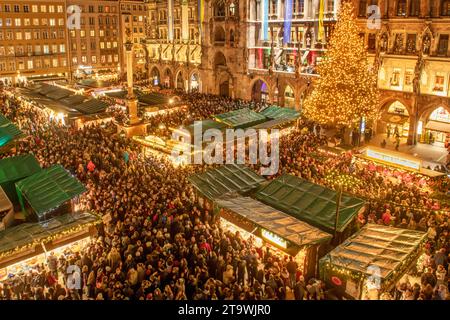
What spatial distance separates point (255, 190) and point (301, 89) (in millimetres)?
24387

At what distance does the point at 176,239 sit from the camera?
14617 millimetres

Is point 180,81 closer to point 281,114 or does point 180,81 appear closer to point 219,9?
point 219,9

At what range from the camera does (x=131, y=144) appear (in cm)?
2767

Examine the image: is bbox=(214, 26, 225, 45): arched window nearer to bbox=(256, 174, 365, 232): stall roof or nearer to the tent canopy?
the tent canopy

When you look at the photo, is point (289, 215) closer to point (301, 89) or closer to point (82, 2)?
point (301, 89)

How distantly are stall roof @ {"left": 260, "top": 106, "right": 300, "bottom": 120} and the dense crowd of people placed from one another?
7.09 metres

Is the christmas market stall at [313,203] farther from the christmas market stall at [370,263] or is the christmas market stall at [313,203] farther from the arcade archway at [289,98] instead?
the arcade archway at [289,98]

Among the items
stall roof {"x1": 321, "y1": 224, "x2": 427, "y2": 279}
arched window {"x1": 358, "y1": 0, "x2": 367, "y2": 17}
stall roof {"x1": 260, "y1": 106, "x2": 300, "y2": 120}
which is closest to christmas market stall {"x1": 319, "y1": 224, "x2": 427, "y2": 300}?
stall roof {"x1": 321, "y1": 224, "x2": 427, "y2": 279}

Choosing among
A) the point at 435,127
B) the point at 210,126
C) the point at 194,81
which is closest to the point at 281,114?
the point at 210,126

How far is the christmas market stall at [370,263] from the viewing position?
11920 millimetres

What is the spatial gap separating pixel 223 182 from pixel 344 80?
14.2m

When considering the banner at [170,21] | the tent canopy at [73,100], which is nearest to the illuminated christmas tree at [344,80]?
the tent canopy at [73,100]

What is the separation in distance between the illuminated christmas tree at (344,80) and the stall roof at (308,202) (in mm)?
12554
